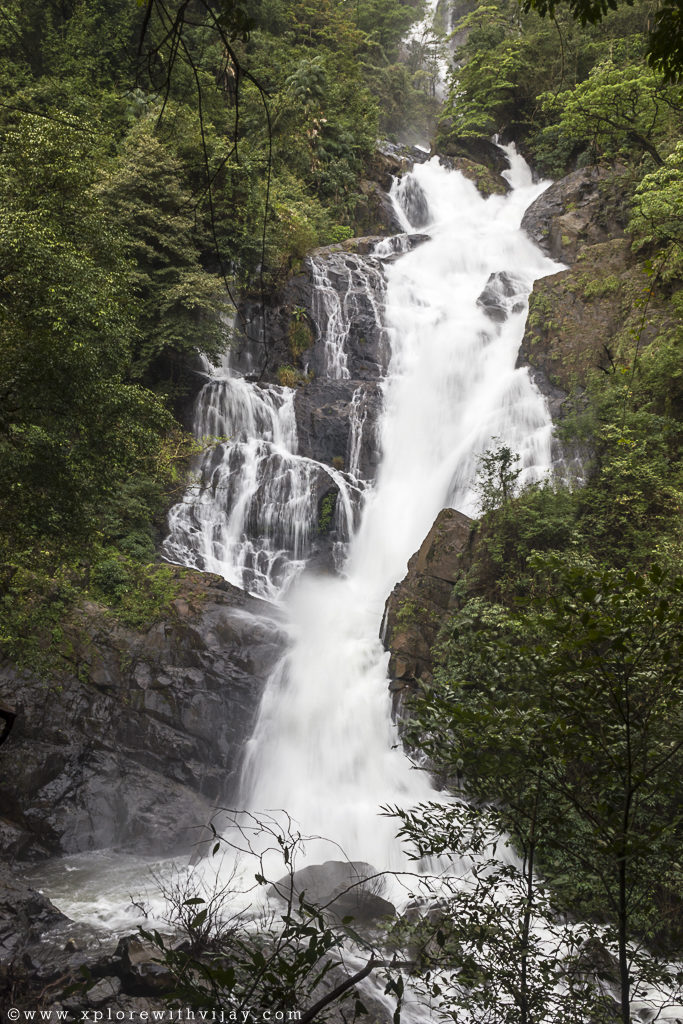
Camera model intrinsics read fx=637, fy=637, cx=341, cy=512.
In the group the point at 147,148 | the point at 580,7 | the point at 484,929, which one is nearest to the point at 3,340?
the point at 580,7

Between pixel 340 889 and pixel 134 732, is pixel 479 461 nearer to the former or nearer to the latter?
pixel 134 732

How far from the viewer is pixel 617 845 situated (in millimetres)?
2402

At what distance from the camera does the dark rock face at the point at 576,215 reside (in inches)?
734

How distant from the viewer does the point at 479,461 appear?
1417 cm

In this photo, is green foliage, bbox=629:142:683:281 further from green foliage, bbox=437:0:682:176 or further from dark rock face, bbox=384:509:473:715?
dark rock face, bbox=384:509:473:715

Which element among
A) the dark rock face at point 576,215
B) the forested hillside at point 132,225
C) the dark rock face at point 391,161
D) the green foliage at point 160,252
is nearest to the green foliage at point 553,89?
the dark rock face at point 576,215

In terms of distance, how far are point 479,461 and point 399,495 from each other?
8.33 ft

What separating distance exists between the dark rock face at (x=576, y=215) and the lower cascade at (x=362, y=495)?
60cm

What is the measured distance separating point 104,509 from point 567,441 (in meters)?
8.75

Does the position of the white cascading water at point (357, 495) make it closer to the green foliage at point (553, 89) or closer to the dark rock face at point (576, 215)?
the dark rock face at point (576, 215)

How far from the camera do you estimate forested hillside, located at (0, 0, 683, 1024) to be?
9.13 feet

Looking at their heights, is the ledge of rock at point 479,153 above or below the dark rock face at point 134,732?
above

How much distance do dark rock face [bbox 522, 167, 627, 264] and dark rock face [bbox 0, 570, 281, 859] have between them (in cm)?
1528

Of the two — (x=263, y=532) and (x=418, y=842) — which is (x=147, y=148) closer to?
(x=263, y=532)
